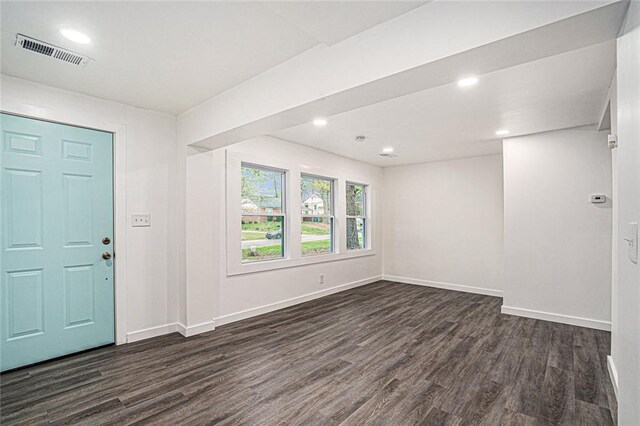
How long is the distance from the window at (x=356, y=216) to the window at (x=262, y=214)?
72.1 inches

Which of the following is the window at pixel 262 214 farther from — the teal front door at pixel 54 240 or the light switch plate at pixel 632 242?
the light switch plate at pixel 632 242

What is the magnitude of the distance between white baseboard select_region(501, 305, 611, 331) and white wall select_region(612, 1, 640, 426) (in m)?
3.14

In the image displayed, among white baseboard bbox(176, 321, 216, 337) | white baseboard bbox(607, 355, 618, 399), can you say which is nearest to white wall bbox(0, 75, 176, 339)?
white baseboard bbox(176, 321, 216, 337)

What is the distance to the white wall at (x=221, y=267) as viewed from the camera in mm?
3559

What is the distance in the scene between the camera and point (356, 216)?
6.34 meters

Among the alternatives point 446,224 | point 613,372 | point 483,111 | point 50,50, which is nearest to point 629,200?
point 613,372

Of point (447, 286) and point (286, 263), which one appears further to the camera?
point (447, 286)

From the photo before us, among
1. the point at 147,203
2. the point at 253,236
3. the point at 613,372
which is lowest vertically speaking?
the point at 613,372

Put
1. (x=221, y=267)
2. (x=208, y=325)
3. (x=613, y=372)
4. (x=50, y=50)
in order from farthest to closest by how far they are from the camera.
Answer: (x=221, y=267)
(x=208, y=325)
(x=613, y=372)
(x=50, y=50)

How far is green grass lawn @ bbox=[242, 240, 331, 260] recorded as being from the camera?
4.37m

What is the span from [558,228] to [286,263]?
3.66 m

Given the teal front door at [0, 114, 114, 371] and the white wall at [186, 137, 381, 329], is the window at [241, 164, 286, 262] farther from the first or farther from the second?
the teal front door at [0, 114, 114, 371]

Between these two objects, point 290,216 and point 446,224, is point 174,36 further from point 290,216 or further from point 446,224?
point 446,224

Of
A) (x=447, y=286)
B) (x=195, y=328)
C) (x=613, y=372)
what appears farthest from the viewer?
(x=447, y=286)
